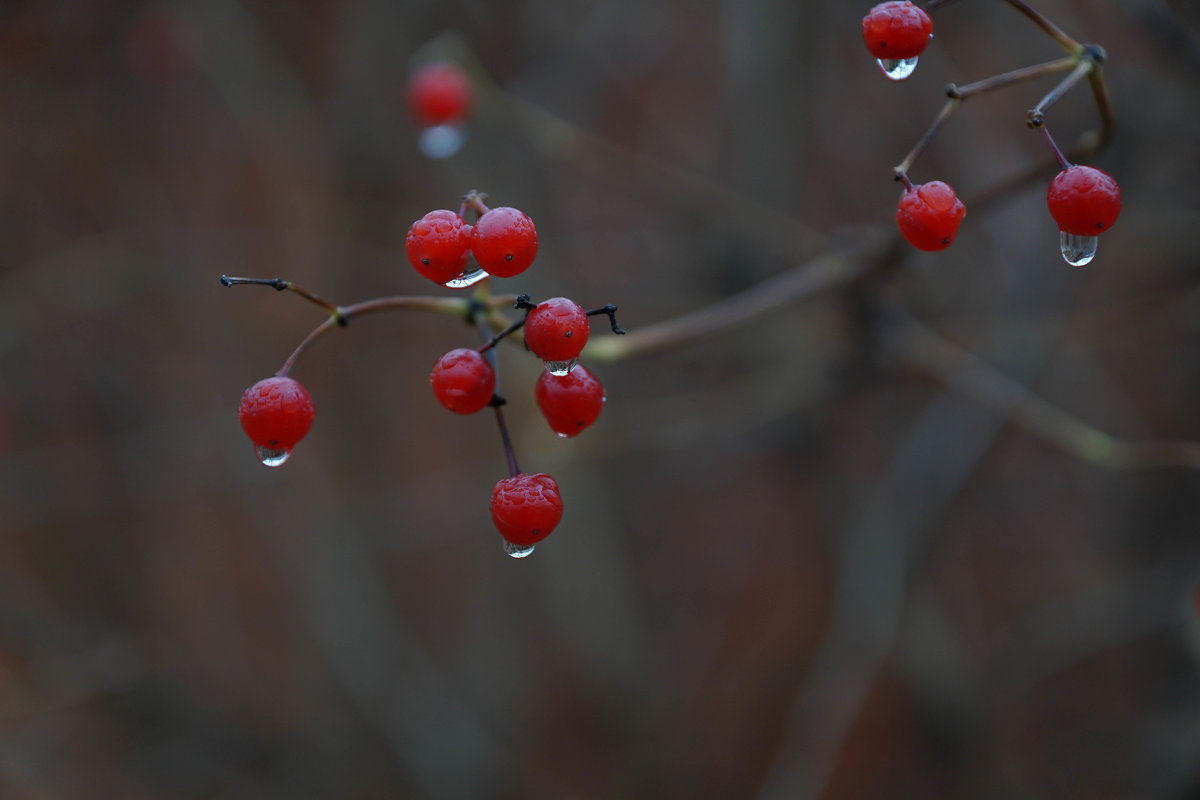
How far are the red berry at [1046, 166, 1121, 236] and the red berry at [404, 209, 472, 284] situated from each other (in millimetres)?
572

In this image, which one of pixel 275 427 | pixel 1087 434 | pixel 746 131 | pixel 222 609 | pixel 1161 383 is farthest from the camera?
pixel 222 609

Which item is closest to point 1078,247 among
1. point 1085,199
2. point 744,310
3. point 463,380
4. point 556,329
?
point 1085,199

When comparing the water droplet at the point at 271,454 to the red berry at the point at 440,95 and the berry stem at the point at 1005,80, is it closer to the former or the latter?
the berry stem at the point at 1005,80

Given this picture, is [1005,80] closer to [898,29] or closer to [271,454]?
[898,29]

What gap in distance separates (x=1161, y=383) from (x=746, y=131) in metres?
2.05

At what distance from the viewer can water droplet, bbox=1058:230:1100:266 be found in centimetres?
86

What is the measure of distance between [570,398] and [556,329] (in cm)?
11

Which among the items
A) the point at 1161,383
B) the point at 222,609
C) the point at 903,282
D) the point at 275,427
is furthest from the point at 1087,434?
the point at 222,609

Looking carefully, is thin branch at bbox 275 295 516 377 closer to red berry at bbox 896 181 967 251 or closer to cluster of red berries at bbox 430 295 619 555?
cluster of red berries at bbox 430 295 619 555

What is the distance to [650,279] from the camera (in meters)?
3.27

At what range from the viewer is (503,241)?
838 millimetres

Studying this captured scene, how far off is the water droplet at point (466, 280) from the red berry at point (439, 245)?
14 millimetres

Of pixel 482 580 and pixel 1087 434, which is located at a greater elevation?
pixel 1087 434

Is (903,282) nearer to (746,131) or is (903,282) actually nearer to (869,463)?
(746,131)
